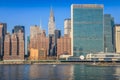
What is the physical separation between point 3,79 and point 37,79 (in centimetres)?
1025

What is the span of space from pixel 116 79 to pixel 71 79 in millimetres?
13117

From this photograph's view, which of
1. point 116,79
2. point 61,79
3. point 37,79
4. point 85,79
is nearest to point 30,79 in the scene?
point 37,79

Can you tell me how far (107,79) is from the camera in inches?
4176

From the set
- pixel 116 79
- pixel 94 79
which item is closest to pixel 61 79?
pixel 94 79

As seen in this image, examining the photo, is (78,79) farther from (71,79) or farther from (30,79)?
(30,79)

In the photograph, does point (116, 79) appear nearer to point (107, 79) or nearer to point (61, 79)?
point (107, 79)

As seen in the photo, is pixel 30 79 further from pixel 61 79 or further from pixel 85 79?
pixel 85 79

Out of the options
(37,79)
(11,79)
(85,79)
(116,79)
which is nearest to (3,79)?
(11,79)

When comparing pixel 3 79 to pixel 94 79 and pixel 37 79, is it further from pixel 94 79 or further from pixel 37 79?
pixel 94 79

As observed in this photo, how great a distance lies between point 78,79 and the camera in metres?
106

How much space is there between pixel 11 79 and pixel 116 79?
1212 inches

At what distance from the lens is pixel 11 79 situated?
352ft

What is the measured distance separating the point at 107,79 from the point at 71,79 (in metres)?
10.5

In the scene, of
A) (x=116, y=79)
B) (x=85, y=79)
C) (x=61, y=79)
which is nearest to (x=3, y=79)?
(x=61, y=79)
